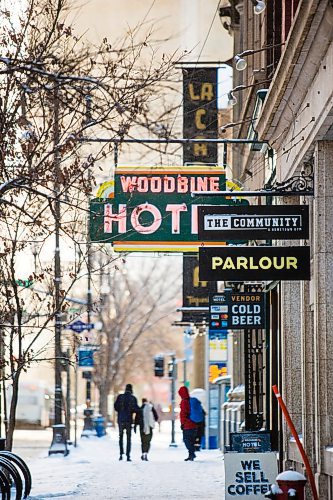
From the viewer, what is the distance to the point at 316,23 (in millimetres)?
13336

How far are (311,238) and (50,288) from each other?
7.88 m

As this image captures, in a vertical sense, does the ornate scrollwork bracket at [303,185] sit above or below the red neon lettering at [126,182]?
below

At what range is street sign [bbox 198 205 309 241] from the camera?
50.0 ft

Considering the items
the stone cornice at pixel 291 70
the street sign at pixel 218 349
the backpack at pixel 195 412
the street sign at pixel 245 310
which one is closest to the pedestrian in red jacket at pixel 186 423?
the backpack at pixel 195 412

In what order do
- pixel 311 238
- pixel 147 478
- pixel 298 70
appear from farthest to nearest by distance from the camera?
pixel 147 478 < pixel 311 238 < pixel 298 70

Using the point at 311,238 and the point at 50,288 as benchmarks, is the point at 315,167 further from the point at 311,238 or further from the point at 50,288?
the point at 50,288

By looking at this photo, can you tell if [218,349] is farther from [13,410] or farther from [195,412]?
[13,410]

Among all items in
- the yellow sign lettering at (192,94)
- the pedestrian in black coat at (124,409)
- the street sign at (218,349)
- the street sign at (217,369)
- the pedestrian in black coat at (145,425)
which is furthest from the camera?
the street sign at (217,369)

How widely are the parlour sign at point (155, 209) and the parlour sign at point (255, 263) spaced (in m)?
6.01

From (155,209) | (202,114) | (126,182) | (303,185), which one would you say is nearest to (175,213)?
(155,209)

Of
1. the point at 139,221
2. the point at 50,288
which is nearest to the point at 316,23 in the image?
the point at 139,221

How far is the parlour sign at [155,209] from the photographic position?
70.3 feet

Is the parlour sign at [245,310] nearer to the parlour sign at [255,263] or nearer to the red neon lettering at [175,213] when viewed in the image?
the red neon lettering at [175,213]

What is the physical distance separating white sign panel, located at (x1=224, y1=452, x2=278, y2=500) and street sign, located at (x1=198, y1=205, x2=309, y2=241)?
8.79 feet
